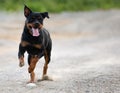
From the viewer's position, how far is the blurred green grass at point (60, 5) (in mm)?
57875

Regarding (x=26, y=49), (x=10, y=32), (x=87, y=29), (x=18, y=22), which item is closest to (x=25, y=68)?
(x=26, y=49)

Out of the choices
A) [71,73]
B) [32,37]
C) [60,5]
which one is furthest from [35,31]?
[60,5]

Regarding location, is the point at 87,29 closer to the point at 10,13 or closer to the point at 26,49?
the point at 10,13

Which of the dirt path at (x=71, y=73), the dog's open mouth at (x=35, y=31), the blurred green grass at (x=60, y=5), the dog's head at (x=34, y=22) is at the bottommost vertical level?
the dirt path at (x=71, y=73)

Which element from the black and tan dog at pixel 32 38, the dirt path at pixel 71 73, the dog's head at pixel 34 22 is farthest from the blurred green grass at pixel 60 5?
the dog's head at pixel 34 22

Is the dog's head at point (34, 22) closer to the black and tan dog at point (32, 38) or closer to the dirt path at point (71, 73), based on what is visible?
the black and tan dog at point (32, 38)

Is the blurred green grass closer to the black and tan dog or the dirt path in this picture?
the dirt path

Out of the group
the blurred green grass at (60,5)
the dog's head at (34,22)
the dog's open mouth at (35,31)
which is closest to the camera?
the dog's head at (34,22)

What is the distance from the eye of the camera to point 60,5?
63.4 metres

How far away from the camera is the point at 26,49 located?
13.2 metres

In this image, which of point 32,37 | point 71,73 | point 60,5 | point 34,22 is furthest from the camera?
point 60,5

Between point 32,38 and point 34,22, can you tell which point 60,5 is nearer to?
point 32,38

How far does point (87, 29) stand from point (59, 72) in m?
28.8

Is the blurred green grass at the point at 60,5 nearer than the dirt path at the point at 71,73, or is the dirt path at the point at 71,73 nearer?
the dirt path at the point at 71,73
